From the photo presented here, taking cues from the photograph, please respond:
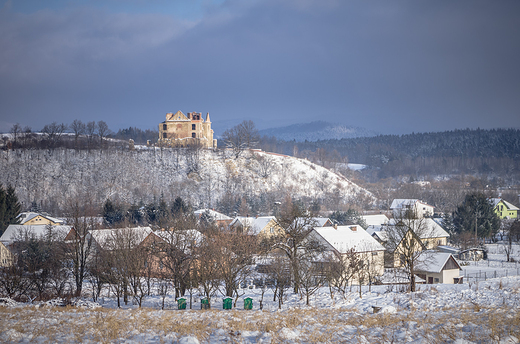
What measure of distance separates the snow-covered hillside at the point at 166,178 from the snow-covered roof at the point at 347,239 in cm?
4186

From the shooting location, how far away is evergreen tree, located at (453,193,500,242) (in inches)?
2395

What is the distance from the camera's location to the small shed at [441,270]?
3703 centimetres

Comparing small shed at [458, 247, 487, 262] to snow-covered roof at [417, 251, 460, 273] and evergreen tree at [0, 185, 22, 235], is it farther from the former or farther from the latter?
evergreen tree at [0, 185, 22, 235]

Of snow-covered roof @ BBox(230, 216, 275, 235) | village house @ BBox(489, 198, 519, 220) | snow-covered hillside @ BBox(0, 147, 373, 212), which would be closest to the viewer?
snow-covered roof @ BBox(230, 216, 275, 235)

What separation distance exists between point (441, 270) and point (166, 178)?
238 feet

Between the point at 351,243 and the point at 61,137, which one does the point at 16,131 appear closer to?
the point at 61,137

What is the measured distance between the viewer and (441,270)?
3691cm

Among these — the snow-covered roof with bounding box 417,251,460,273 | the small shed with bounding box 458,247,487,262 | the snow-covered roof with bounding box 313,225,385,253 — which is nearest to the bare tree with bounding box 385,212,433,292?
the snow-covered roof with bounding box 417,251,460,273

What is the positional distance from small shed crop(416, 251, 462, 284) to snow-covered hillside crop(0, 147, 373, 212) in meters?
48.9

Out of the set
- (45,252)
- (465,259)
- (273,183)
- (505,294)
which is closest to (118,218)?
(45,252)

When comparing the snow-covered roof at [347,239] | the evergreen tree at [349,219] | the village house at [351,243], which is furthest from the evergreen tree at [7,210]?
the evergreen tree at [349,219]

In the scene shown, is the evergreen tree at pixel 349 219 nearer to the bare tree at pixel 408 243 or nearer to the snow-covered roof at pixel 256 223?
the snow-covered roof at pixel 256 223

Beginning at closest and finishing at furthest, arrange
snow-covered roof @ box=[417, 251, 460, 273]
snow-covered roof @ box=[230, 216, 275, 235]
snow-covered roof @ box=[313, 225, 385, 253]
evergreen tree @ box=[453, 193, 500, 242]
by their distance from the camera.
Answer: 1. snow-covered roof @ box=[417, 251, 460, 273]
2. snow-covered roof @ box=[313, 225, 385, 253]
3. snow-covered roof @ box=[230, 216, 275, 235]
4. evergreen tree @ box=[453, 193, 500, 242]

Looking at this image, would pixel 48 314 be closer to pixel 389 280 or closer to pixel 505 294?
pixel 505 294
